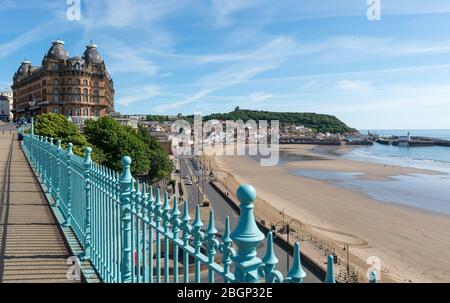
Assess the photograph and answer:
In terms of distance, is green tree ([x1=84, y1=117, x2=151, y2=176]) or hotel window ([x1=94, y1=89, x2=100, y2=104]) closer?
green tree ([x1=84, y1=117, x2=151, y2=176])

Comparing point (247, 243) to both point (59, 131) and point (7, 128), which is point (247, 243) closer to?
point (59, 131)

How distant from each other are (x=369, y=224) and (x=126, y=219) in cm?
2827

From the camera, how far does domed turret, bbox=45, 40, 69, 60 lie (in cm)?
7549

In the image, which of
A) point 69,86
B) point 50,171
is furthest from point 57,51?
point 50,171

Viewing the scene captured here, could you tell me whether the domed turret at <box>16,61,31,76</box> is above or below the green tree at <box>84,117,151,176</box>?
above

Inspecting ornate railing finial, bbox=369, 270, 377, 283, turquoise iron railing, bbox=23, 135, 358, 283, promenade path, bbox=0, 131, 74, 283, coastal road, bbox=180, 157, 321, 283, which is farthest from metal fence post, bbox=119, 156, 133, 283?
coastal road, bbox=180, 157, 321, 283

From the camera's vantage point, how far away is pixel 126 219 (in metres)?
4.95

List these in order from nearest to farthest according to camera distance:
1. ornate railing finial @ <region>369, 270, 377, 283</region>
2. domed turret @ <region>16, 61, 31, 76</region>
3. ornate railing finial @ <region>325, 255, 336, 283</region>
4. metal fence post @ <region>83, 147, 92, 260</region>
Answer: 1. ornate railing finial @ <region>325, 255, 336, 283</region>
2. ornate railing finial @ <region>369, 270, 377, 283</region>
3. metal fence post @ <region>83, 147, 92, 260</region>
4. domed turret @ <region>16, 61, 31, 76</region>

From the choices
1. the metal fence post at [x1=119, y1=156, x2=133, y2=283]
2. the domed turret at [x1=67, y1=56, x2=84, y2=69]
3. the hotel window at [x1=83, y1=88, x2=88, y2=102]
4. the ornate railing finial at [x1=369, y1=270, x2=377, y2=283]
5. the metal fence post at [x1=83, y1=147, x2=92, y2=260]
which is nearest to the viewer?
the ornate railing finial at [x1=369, y1=270, x2=377, y2=283]

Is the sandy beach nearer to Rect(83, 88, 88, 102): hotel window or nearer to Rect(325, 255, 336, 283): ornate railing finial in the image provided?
Rect(325, 255, 336, 283): ornate railing finial

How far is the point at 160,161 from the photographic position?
46688 mm
